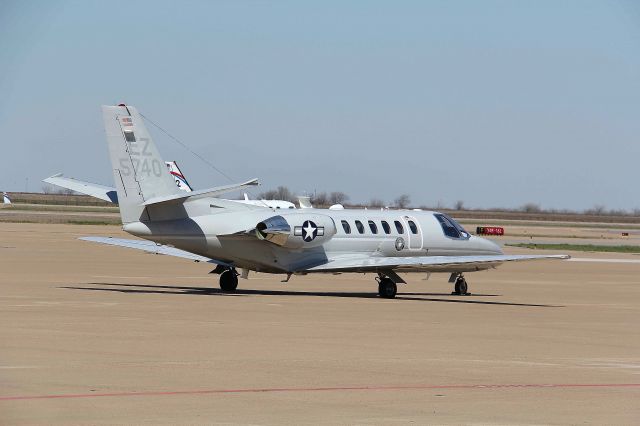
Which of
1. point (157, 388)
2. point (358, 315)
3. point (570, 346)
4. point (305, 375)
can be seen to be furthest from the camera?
point (358, 315)

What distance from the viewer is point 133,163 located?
35.2 meters

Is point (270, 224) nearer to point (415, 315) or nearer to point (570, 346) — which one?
point (415, 315)

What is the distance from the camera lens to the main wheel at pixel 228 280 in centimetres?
3791

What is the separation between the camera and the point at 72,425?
14172mm

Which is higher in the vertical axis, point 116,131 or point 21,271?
point 116,131

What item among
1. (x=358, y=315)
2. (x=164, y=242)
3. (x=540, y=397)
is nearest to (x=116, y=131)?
(x=164, y=242)

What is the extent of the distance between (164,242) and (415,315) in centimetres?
789

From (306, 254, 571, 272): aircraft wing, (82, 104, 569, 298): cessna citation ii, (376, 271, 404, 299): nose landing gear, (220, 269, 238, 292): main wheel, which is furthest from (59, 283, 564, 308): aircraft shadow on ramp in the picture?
(306, 254, 571, 272): aircraft wing

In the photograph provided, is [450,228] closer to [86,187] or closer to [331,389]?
[86,187]

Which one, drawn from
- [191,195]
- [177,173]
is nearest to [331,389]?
[191,195]

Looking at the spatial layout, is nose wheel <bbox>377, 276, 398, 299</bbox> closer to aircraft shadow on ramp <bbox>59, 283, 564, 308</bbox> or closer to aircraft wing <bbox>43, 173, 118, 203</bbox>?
aircraft shadow on ramp <bbox>59, 283, 564, 308</bbox>

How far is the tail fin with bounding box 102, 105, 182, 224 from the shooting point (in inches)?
1379

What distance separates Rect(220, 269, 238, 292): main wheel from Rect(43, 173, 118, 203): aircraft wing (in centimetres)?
418

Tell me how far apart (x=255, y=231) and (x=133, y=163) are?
385 cm
